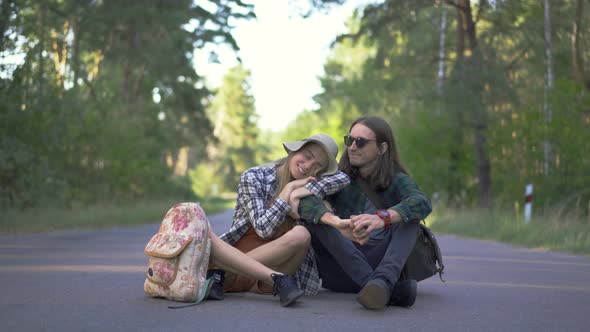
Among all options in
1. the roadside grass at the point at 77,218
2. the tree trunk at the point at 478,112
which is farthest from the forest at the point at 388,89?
the roadside grass at the point at 77,218

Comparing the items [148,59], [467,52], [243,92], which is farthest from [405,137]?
[243,92]

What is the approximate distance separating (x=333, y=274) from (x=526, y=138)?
53.3 ft

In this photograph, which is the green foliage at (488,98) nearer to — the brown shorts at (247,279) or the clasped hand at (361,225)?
the brown shorts at (247,279)

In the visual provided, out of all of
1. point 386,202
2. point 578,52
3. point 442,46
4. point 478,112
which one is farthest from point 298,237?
point 442,46

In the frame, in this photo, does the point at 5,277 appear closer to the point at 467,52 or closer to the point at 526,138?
the point at 526,138

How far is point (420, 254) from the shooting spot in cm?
684

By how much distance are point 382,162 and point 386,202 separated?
0.33 meters

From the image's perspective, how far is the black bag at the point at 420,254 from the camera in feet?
22.3

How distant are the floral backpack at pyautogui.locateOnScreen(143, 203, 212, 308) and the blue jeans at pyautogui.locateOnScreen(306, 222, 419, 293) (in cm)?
92

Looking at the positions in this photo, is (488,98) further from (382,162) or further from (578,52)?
(382,162)

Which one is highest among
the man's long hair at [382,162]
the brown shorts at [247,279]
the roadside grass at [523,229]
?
the man's long hair at [382,162]

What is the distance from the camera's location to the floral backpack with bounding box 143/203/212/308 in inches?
247

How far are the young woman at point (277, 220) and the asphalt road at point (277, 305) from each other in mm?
171

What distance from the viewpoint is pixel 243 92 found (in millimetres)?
108000
